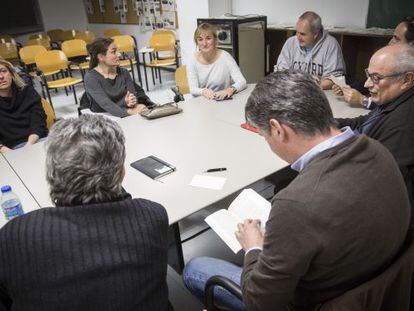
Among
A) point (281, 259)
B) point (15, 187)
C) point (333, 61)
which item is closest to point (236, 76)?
point (333, 61)

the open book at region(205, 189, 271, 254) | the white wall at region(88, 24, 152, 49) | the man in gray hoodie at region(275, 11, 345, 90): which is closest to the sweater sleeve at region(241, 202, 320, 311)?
the open book at region(205, 189, 271, 254)

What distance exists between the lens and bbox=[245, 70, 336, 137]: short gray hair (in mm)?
982

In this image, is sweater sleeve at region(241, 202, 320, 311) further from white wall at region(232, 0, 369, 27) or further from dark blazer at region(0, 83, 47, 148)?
white wall at region(232, 0, 369, 27)

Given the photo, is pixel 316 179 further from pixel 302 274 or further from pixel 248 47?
pixel 248 47

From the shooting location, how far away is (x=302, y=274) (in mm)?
828

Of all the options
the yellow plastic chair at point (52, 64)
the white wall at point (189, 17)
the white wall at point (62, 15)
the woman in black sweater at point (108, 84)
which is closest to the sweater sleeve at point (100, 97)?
the woman in black sweater at point (108, 84)

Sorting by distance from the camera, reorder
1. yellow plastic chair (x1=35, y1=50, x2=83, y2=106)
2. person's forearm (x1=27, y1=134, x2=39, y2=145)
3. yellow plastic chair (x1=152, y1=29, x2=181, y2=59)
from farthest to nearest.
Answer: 1. yellow plastic chair (x1=152, y1=29, x2=181, y2=59)
2. yellow plastic chair (x1=35, y1=50, x2=83, y2=106)
3. person's forearm (x1=27, y1=134, x2=39, y2=145)

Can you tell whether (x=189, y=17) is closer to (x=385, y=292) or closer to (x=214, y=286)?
(x=214, y=286)

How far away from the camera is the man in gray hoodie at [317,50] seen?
2.91m

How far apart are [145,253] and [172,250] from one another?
1.32 m

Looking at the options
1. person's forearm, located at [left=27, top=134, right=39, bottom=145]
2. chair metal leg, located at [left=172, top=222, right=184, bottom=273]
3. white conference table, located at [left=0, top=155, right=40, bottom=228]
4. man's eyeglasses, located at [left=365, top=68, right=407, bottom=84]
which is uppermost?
man's eyeglasses, located at [left=365, top=68, right=407, bottom=84]

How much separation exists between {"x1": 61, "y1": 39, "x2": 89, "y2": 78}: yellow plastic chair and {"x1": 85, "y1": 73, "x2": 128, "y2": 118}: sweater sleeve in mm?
3454

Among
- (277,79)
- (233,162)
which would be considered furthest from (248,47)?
(277,79)

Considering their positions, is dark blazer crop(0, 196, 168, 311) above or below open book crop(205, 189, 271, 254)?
above
